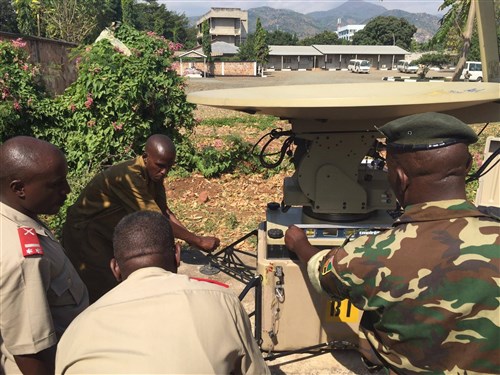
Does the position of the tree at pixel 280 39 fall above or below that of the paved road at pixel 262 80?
above

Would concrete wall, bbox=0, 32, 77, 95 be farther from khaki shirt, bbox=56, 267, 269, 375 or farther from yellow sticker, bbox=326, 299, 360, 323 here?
khaki shirt, bbox=56, 267, 269, 375

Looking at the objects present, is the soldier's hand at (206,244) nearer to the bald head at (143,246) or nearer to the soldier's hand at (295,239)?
the soldier's hand at (295,239)

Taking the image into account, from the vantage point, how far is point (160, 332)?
1.24 m

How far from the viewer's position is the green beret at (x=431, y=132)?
63.5 inches

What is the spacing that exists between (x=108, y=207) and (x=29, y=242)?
4.82ft

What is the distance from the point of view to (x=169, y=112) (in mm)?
7738

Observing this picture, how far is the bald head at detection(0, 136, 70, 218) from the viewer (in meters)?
1.81

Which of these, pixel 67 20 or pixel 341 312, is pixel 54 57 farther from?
pixel 67 20

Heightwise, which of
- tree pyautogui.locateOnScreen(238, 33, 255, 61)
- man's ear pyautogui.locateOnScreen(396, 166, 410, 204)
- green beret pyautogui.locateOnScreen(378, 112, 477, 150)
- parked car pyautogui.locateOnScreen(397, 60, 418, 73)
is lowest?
man's ear pyautogui.locateOnScreen(396, 166, 410, 204)

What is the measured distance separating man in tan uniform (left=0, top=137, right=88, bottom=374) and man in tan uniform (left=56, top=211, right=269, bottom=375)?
1.21ft

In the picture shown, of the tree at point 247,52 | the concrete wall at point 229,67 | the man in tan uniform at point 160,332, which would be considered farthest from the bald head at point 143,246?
the tree at point 247,52

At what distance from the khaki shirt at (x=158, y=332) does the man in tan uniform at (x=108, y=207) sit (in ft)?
5.53

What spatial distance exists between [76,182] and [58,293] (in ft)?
16.0

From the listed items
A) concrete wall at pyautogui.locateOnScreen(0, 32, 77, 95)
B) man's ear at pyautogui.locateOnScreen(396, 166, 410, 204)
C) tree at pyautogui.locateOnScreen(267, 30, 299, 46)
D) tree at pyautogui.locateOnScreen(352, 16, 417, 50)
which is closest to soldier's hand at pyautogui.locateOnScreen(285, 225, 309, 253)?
man's ear at pyautogui.locateOnScreen(396, 166, 410, 204)
